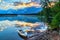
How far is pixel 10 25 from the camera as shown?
4.57m

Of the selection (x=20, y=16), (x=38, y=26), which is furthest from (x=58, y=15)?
(x=20, y=16)

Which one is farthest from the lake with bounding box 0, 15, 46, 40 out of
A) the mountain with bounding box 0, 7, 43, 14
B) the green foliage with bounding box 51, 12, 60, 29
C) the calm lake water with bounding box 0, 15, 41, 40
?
the green foliage with bounding box 51, 12, 60, 29

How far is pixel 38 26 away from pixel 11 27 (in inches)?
25.0

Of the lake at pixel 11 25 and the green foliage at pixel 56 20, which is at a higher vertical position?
the green foliage at pixel 56 20

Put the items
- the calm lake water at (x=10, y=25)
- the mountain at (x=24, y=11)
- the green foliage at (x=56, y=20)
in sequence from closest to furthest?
1. the green foliage at (x=56, y=20)
2. the calm lake water at (x=10, y=25)
3. the mountain at (x=24, y=11)

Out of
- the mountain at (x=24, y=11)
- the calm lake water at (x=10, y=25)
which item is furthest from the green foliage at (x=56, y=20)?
the mountain at (x=24, y=11)

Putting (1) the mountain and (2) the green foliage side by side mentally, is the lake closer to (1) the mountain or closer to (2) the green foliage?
(1) the mountain

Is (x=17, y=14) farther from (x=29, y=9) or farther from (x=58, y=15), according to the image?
(x=58, y=15)

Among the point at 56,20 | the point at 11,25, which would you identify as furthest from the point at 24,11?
the point at 56,20

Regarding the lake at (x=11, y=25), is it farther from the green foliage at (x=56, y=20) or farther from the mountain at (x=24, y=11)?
the green foliage at (x=56, y=20)

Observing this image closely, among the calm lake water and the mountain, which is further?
the mountain

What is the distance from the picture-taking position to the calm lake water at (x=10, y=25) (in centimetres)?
433

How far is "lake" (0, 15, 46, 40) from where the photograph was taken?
14.2 feet

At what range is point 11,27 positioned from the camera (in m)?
4.55
